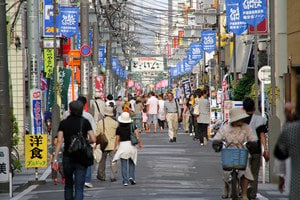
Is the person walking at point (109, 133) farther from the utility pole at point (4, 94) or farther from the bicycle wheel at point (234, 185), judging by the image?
the bicycle wheel at point (234, 185)

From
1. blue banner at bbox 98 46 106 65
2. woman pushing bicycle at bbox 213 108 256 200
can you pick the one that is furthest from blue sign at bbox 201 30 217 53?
woman pushing bicycle at bbox 213 108 256 200

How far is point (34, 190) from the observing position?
77.4ft

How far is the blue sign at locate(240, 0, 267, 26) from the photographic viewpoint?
2986cm

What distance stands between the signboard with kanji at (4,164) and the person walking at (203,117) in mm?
19104

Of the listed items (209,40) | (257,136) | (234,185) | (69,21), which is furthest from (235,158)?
(209,40)

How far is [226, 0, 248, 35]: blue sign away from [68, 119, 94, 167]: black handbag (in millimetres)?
21587

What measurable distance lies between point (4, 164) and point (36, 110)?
23.2 feet

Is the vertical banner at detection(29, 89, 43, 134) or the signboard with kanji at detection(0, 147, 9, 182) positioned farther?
the vertical banner at detection(29, 89, 43, 134)

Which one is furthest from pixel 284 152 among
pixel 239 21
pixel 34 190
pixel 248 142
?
pixel 239 21

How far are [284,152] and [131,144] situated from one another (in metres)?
13.2

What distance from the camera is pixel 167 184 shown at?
23.7 metres

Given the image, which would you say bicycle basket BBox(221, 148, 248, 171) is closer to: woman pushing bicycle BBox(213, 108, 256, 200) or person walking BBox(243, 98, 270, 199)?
woman pushing bicycle BBox(213, 108, 256, 200)

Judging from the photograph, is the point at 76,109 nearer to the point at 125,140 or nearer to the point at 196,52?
the point at 125,140

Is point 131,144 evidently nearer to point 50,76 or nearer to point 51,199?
point 51,199
